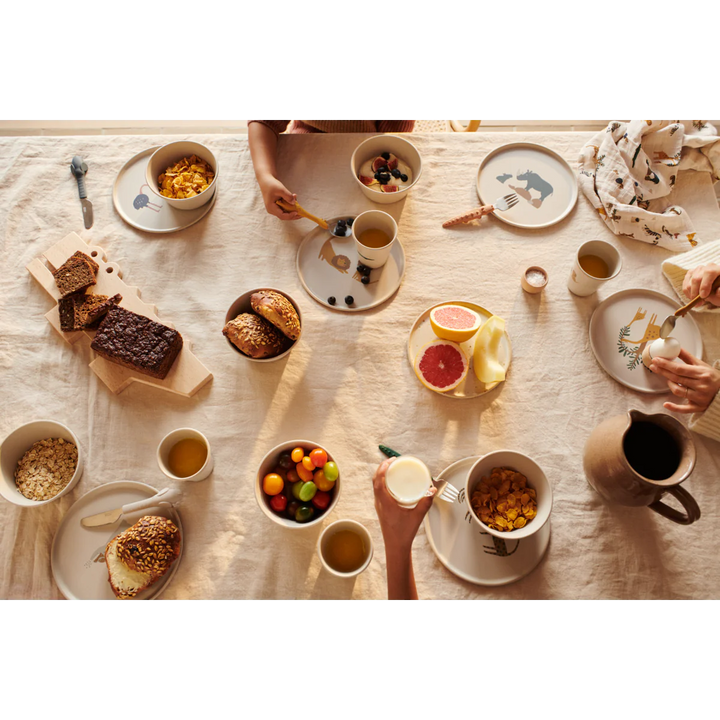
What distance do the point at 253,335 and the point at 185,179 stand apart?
682 millimetres

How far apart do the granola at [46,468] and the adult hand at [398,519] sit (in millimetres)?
882

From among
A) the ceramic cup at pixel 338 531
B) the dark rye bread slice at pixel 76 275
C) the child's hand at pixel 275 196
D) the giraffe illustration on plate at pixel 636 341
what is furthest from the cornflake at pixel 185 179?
the giraffe illustration on plate at pixel 636 341

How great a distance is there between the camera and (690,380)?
1389 mm

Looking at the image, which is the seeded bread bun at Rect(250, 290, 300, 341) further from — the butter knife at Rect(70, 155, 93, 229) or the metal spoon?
the metal spoon

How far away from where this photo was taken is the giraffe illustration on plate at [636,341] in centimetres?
152

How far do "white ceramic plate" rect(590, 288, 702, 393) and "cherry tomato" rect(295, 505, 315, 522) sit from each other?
3.14 feet

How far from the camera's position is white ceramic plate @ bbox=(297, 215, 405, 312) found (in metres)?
1.62

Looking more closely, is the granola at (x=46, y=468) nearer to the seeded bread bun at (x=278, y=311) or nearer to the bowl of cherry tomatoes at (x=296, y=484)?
the bowl of cherry tomatoes at (x=296, y=484)

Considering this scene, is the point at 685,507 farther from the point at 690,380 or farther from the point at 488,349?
the point at 488,349

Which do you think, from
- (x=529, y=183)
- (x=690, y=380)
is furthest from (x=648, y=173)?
(x=690, y=380)

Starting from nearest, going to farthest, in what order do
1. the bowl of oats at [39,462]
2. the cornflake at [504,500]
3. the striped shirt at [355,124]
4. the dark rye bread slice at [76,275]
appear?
the cornflake at [504,500] < the bowl of oats at [39,462] < the dark rye bread slice at [76,275] < the striped shirt at [355,124]

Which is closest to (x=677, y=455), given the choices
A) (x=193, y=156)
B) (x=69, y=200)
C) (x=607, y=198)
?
(x=607, y=198)

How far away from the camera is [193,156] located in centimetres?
175

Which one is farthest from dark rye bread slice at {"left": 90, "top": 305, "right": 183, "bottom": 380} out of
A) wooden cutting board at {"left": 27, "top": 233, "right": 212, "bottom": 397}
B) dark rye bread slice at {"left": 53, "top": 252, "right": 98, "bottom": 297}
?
dark rye bread slice at {"left": 53, "top": 252, "right": 98, "bottom": 297}
